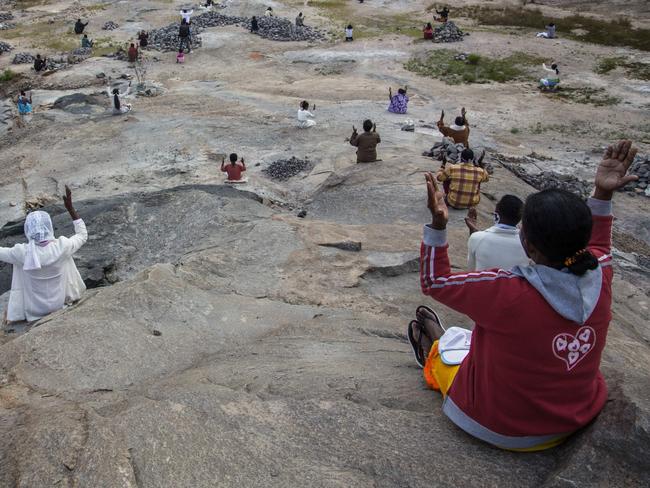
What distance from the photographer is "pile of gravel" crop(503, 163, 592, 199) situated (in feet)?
43.3

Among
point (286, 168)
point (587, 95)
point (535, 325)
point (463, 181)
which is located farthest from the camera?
point (587, 95)

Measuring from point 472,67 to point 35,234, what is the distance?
2287cm

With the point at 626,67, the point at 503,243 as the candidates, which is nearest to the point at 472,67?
the point at 626,67

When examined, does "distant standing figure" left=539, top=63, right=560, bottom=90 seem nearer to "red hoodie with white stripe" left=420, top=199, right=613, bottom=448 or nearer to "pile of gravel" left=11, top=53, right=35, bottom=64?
"red hoodie with white stripe" left=420, top=199, right=613, bottom=448

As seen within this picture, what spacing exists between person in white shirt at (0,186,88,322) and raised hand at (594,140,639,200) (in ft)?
17.9

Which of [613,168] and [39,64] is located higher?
[613,168]

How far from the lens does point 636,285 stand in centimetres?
888

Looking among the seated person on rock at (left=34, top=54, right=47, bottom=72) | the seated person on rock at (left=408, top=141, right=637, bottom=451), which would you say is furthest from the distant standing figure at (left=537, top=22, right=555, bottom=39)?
the seated person on rock at (left=408, top=141, right=637, bottom=451)

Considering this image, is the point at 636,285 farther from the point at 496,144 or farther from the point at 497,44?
the point at 497,44

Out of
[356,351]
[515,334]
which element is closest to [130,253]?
[356,351]

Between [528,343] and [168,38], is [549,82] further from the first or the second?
[528,343]

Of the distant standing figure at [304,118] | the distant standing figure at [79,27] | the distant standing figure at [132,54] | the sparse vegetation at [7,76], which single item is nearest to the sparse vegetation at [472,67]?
the distant standing figure at [304,118]

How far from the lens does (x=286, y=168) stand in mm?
14102

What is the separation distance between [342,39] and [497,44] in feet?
26.5
